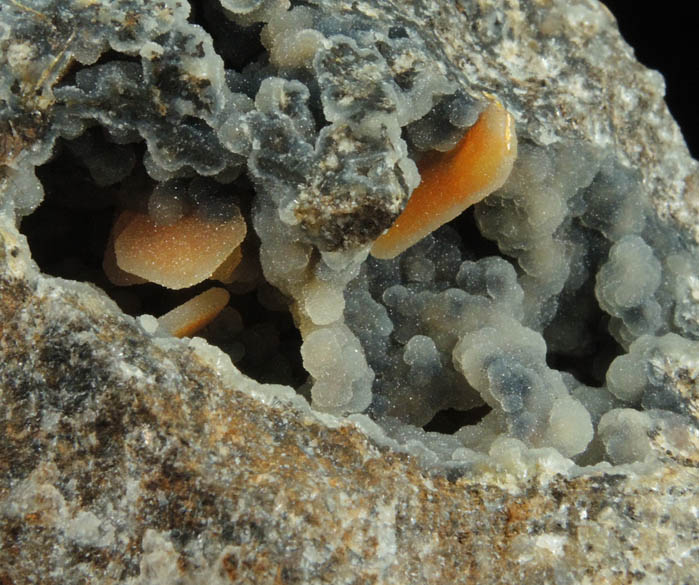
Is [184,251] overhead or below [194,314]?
overhead

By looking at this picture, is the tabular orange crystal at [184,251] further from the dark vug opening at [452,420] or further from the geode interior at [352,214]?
the dark vug opening at [452,420]

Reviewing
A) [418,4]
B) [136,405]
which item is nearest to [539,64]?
[418,4]

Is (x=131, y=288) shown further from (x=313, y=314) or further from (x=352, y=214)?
(x=352, y=214)

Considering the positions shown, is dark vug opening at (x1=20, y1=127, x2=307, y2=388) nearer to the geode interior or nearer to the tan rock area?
the geode interior

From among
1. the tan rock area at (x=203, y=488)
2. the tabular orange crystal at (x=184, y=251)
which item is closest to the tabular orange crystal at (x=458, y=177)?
the tabular orange crystal at (x=184, y=251)

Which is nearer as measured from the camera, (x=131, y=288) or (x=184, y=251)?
(x=184, y=251)

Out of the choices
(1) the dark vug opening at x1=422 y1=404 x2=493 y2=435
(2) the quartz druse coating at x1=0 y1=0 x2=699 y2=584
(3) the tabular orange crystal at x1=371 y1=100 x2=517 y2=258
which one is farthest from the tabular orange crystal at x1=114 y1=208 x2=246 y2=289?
(1) the dark vug opening at x1=422 y1=404 x2=493 y2=435

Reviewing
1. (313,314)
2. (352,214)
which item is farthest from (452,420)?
(352,214)
